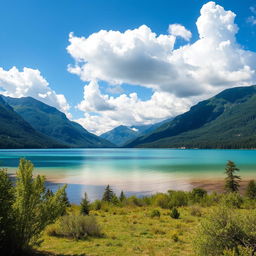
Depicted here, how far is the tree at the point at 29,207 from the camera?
32.5 feet

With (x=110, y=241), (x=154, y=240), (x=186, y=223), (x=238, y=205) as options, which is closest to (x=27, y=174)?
(x=110, y=241)

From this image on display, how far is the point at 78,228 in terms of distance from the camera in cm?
1504

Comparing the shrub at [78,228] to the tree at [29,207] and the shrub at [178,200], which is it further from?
the shrub at [178,200]

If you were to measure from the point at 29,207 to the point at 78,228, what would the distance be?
5.79m

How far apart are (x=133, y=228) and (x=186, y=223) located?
4373 mm

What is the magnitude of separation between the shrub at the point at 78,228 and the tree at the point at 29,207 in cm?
452

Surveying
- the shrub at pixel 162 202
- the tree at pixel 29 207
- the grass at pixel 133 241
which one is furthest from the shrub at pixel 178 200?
the tree at pixel 29 207

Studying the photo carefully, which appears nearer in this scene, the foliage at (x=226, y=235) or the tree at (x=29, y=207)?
the foliage at (x=226, y=235)

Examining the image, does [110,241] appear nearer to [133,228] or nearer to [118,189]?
[133,228]

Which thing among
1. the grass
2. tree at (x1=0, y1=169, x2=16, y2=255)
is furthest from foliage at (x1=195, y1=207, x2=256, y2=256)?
tree at (x1=0, y1=169, x2=16, y2=255)

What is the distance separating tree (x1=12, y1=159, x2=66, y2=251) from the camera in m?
9.91

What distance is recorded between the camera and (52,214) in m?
10.5

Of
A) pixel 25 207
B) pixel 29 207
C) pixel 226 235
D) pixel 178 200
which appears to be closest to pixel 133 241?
pixel 29 207

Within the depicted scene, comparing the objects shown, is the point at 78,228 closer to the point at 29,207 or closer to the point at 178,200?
the point at 29,207
